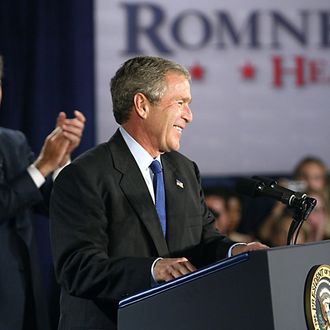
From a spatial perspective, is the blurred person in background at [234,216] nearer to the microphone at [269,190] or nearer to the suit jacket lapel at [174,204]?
the suit jacket lapel at [174,204]

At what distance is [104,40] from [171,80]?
2.73 m

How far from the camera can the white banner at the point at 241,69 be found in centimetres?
520

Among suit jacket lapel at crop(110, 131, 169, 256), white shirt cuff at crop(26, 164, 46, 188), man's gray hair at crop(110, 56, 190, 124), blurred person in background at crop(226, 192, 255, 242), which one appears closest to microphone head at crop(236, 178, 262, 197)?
suit jacket lapel at crop(110, 131, 169, 256)

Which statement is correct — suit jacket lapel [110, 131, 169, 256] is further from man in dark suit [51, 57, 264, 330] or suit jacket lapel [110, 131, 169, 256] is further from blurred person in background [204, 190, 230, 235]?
blurred person in background [204, 190, 230, 235]

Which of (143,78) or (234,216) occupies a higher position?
(143,78)

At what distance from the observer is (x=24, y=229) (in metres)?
3.12

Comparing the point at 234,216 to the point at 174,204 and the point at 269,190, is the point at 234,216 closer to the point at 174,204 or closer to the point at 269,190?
the point at 174,204

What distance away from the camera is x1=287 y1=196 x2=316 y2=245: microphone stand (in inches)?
84.8

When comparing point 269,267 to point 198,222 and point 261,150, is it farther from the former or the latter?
point 261,150

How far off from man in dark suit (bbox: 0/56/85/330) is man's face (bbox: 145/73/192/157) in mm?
583

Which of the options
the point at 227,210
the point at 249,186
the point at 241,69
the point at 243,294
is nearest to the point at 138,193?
the point at 249,186

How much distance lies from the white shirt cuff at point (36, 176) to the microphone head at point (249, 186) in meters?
0.99

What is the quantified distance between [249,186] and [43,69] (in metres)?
2.75

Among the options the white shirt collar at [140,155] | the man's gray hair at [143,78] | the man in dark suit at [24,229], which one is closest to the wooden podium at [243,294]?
the white shirt collar at [140,155]
